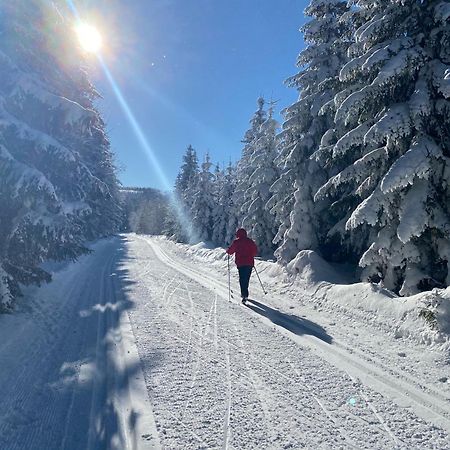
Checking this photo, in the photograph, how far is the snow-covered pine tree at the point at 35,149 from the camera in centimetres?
872

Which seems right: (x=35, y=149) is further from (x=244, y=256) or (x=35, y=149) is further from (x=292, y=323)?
(x=292, y=323)

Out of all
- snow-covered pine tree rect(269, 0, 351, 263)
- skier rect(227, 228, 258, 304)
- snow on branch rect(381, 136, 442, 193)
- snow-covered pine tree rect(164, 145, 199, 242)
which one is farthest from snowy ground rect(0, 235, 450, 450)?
snow-covered pine tree rect(164, 145, 199, 242)

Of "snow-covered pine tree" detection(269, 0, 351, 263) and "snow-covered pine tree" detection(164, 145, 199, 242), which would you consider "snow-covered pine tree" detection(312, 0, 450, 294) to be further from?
"snow-covered pine tree" detection(164, 145, 199, 242)

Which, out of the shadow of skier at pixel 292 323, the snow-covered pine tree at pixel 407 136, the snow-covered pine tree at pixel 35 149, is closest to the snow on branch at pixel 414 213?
the snow-covered pine tree at pixel 407 136

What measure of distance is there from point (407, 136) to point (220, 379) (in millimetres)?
7523

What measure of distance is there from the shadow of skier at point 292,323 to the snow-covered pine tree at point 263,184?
14279 millimetres

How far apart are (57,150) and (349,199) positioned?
9.33m

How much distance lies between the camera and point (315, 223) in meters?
16.1

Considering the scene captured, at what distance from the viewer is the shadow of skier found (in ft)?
23.8

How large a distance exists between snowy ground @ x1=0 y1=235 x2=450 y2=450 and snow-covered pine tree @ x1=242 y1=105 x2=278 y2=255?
51.3 feet

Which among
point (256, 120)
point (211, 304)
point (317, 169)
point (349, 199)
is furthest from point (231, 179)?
point (211, 304)

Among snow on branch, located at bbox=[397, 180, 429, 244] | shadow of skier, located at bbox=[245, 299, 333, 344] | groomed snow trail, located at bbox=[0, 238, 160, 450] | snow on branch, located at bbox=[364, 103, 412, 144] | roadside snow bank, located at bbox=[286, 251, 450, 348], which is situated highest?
snow on branch, located at bbox=[364, 103, 412, 144]

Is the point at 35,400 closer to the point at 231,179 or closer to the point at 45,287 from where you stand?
the point at 45,287

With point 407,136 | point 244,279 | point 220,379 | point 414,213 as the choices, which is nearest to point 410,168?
point 414,213
